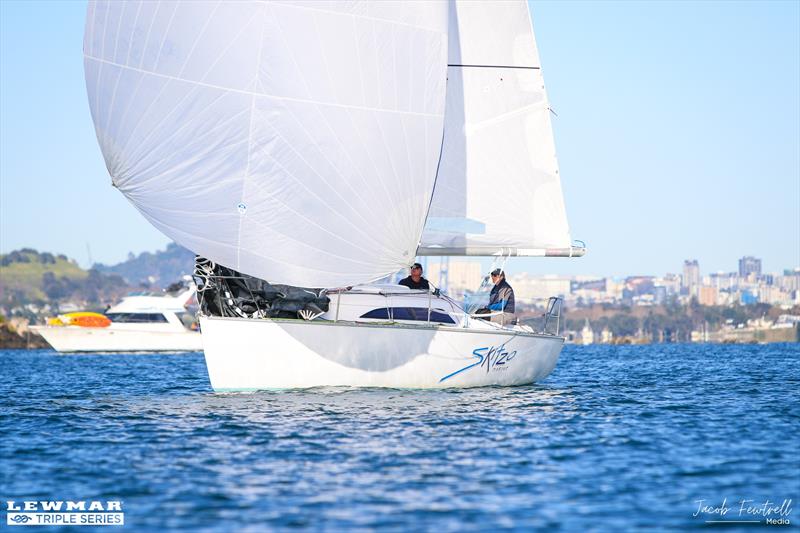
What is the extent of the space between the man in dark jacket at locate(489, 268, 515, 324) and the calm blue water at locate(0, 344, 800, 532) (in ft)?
4.74

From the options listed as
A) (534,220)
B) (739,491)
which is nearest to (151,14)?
(534,220)

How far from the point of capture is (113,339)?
58.2 m

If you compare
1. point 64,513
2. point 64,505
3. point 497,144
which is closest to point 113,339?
point 497,144

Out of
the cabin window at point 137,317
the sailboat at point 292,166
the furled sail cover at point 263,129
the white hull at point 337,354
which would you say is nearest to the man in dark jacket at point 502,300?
the sailboat at point 292,166

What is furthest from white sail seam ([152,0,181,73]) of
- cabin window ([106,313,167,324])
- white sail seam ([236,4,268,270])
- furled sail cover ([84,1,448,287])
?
cabin window ([106,313,167,324])

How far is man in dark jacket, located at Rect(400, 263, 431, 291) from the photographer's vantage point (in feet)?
68.6

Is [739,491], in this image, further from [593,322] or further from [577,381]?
[593,322]

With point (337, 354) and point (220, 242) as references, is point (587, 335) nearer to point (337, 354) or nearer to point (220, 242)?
point (337, 354)

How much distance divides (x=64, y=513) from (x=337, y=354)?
8.63 metres

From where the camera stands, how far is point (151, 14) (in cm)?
1727

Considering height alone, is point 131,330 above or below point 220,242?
below

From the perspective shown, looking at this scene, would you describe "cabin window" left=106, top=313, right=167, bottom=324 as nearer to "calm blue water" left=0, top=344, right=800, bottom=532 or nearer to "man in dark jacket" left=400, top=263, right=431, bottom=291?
"calm blue water" left=0, top=344, right=800, bottom=532

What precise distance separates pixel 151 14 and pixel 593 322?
138702mm

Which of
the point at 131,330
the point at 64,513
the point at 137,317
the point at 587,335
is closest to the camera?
the point at 64,513
